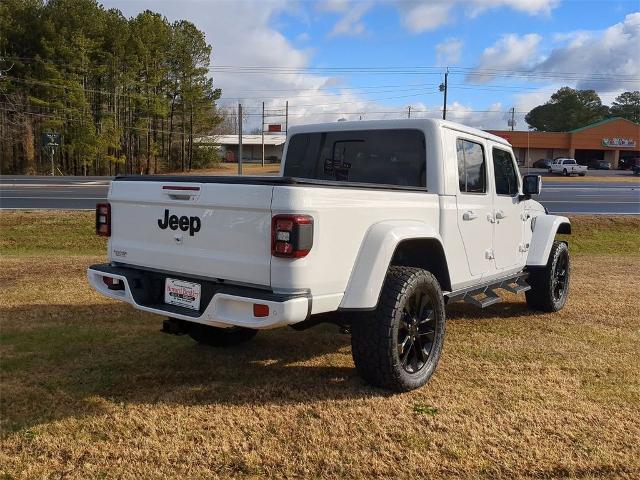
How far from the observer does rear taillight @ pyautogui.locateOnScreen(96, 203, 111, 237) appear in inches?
163

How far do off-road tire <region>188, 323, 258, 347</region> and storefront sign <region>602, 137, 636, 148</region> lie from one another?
79.5 metres

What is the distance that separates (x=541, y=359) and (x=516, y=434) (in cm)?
155

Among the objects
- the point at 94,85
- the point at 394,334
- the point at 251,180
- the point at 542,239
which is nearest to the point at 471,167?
the point at 542,239

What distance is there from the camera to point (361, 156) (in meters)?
4.89

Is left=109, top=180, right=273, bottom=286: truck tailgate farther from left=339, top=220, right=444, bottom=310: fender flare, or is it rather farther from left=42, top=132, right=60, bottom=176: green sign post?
left=42, top=132, right=60, bottom=176: green sign post

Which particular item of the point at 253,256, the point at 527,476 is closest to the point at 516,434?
the point at 527,476

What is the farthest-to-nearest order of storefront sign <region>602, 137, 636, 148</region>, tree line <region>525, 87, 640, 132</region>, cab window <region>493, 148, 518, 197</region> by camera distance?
tree line <region>525, 87, 640, 132</region> < storefront sign <region>602, 137, 636, 148</region> < cab window <region>493, 148, 518, 197</region>

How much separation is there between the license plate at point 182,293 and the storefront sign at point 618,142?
264 feet

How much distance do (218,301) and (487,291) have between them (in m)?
2.84

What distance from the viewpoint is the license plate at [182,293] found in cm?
354

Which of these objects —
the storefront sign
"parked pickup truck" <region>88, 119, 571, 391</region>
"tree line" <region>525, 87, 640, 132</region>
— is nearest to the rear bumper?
"parked pickup truck" <region>88, 119, 571, 391</region>

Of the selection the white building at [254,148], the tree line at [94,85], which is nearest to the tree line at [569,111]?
the white building at [254,148]

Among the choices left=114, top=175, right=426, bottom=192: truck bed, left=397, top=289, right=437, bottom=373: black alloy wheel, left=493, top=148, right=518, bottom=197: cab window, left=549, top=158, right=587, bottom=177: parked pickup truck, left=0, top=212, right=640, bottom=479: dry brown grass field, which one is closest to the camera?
left=0, top=212, right=640, bottom=479: dry brown grass field

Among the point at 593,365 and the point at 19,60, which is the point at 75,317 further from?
the point at 19,60
